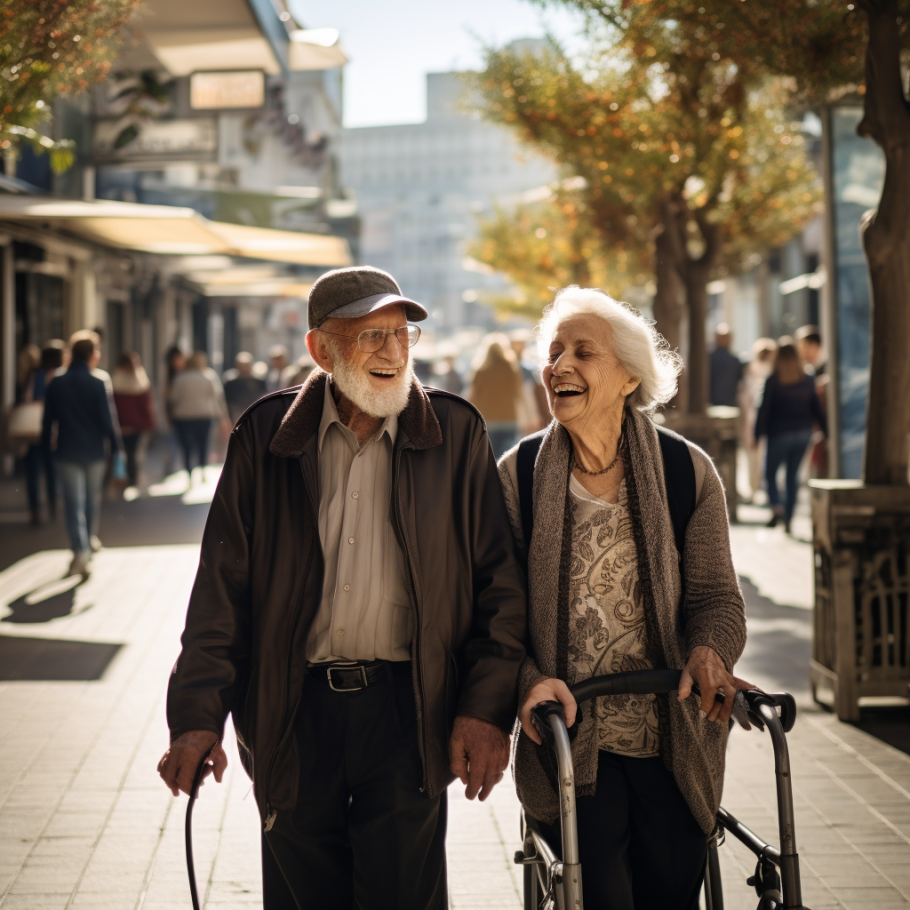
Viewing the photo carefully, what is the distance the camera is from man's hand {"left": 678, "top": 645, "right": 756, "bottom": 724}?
2707mm

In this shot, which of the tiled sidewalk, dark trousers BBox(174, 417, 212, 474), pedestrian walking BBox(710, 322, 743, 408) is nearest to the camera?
the tiled sidewalk

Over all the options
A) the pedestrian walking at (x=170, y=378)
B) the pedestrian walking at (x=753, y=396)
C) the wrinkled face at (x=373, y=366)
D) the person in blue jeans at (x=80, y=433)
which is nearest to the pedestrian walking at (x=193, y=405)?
the pedestrian walking at (x=170, y=378)

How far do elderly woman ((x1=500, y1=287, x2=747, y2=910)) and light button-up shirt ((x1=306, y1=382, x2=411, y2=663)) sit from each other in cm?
32

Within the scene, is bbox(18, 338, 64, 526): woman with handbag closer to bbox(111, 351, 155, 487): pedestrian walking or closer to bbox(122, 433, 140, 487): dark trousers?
bbox(111, 351, 155, 487): pedestrian walking

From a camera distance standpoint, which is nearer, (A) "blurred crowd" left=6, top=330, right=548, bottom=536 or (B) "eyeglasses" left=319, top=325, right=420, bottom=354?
(B) "eyeglasses" left=319, top=325, right=420, bottom=354

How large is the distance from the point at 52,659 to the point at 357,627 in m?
4.79

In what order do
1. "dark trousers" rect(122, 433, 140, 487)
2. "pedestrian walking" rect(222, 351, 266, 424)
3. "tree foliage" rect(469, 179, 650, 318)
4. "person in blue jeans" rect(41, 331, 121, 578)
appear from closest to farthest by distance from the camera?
"person in blue jeans" rect(41, 331, 121, 578) → "dark trousers" rect(122, 433, 140, 487) → "pedestrian walking" rect(222, 351, 266, 424) → "tree foliage" rect(469, 179, 650, 318)

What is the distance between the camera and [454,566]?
286 centimetres

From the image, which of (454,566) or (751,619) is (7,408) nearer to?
(751,619)

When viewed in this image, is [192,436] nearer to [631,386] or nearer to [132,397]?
[132,397]

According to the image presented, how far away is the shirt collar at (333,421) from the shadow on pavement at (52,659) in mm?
4270

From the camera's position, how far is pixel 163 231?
52.5 ft

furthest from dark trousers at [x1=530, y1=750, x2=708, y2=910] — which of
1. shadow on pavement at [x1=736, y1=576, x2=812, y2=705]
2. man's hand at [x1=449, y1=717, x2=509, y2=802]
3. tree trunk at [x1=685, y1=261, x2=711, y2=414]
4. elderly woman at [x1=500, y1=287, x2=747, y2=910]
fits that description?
tree trunk at [x1=685, y1=261, x2=711, y2=414]

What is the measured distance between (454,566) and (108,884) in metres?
2.01
